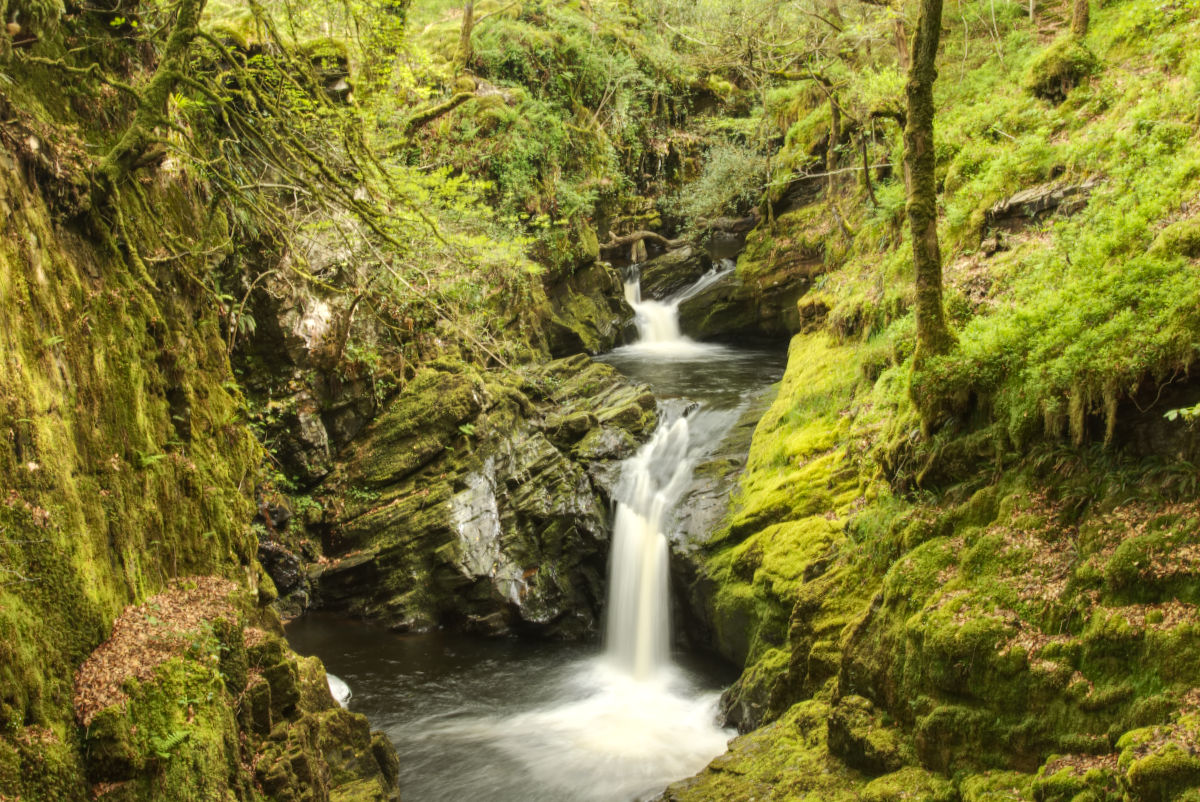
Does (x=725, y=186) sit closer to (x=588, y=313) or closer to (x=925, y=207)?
(x=588, y=313)

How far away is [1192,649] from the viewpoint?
154 inches

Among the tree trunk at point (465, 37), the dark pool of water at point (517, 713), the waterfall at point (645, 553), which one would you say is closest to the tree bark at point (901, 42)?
the waterfall at point (645, 553)

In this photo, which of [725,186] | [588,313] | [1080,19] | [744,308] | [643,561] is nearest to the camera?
[1080,19]

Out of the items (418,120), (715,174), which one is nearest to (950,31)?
(715,174)

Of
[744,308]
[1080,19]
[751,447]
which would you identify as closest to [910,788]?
[751,447]

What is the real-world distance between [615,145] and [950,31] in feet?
34.2

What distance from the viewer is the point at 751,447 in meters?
11.9

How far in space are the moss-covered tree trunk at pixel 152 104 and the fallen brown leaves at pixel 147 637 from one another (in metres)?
3.20

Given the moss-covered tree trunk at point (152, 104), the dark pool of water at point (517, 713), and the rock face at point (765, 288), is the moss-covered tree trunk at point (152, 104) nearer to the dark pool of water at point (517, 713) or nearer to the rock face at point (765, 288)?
the dark pool of water at point (517, 713)

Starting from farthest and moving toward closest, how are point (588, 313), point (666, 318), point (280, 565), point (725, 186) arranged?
1. point (666, 318)
2. point (725, 186)
3. point (588, 313)
4. point (280, 565)

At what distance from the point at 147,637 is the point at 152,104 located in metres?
3.92

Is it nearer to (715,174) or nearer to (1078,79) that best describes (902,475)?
(1078,79)

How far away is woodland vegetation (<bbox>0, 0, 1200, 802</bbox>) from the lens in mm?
4238

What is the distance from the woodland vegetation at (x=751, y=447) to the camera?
13.9ft
